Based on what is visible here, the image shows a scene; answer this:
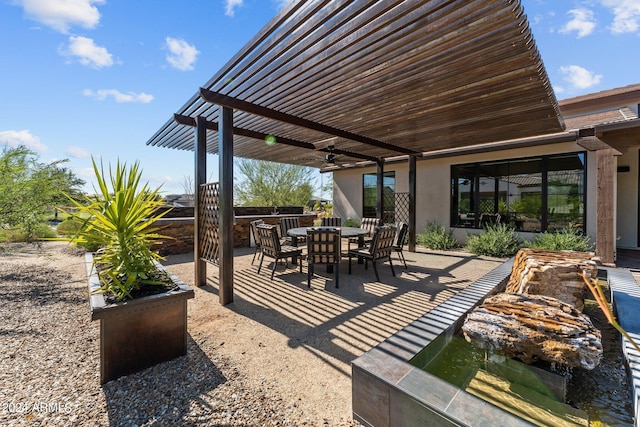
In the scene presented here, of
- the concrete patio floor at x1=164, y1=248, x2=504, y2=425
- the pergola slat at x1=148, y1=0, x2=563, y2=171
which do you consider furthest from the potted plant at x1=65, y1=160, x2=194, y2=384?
the pergola slat at x1=148, y1=0, x2=563, y2=171

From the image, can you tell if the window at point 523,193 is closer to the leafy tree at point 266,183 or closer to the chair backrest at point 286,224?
the chair backrest at point 286,224

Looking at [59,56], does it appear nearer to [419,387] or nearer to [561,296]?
[419,387]

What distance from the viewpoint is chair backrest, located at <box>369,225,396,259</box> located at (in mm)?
4648

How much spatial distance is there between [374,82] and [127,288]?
10.7 feet

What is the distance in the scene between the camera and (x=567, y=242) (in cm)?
559

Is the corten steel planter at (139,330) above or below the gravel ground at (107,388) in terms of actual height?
above

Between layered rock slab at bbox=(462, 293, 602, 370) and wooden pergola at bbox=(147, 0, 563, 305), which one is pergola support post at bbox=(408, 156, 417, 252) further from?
layered rock slab at bbox=(462, 293, 602, 370)

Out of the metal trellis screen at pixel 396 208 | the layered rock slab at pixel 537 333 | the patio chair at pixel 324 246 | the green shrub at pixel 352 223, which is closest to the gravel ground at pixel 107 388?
the layered rock slab at pixel 537 333

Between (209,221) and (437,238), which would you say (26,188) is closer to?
(209,221)

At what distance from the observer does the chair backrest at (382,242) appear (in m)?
4.65

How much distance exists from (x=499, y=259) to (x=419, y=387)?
618 centimetres

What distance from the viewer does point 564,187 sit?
6488 millimetres

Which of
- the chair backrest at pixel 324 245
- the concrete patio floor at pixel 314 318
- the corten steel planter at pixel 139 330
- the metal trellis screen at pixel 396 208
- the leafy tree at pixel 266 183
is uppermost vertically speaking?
the leafy tree at pixel 266 183

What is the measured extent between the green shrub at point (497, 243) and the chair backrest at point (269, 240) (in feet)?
17.2
